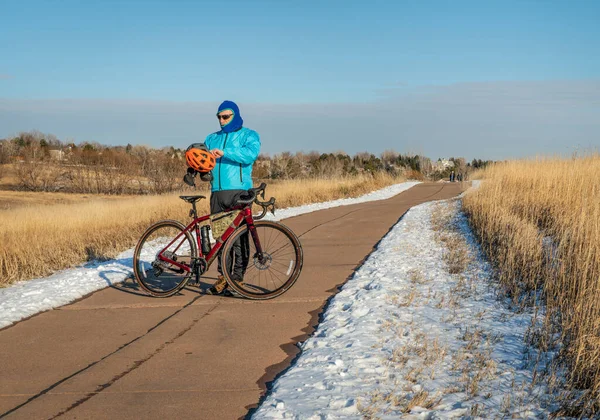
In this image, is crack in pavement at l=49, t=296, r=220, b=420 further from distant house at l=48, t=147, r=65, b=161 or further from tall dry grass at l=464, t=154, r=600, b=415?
distant house at l=48, t=147, r=65, b=161

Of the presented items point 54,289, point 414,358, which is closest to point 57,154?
point 54,289

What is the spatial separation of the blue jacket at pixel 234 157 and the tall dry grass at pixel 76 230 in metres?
4.12

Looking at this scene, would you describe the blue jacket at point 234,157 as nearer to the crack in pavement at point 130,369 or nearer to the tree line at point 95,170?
the crack in pavement at point 130,369

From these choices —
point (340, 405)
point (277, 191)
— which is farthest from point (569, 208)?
point (277, 191)

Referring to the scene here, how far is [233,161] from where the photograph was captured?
7359 mm


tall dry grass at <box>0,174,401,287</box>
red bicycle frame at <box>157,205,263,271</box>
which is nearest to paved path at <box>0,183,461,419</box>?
red bicycle frame at <box>157,205,263,271</box>

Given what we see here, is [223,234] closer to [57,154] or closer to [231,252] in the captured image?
[231,252]

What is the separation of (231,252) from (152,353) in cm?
212

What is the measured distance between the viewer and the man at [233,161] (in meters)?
7.25

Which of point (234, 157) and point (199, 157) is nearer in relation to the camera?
point (199, 157)

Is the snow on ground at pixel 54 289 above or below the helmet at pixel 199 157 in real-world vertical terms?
below

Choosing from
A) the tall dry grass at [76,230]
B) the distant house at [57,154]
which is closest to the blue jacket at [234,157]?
the tall dry grass at [76,230]

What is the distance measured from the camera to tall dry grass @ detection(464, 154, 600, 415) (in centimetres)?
457

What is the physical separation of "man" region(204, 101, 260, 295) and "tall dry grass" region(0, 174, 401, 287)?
4015 millimetres
